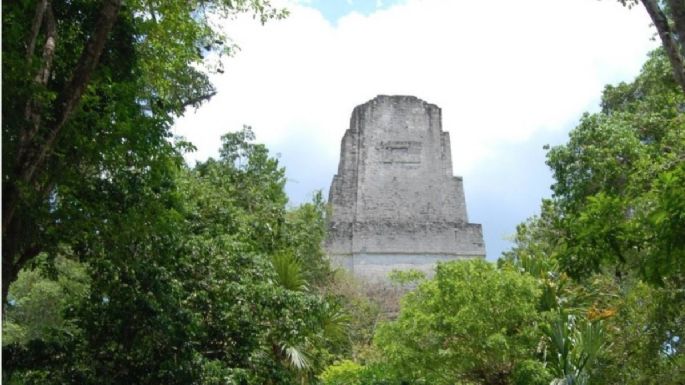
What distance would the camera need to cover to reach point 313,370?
12.5m

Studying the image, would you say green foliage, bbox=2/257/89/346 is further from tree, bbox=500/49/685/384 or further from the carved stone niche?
the carved stone niche

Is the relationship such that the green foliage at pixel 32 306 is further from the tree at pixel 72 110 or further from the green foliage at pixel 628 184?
the green foliage at pixel 628 184

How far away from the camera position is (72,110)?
5305mm

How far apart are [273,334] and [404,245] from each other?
44.4ft

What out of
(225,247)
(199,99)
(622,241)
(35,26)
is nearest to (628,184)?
(622,241)

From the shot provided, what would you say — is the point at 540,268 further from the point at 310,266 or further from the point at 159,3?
the point at 159,3

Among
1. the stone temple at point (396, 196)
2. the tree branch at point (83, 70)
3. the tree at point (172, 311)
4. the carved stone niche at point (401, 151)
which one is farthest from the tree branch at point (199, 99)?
the carved stone niche at point (401, 151)

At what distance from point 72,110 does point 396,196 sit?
64.8ft

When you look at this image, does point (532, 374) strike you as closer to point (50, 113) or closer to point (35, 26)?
point (50, 113)

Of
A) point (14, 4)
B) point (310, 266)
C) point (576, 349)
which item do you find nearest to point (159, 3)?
point (14, 4)

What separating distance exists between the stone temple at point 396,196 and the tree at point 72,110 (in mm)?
15292

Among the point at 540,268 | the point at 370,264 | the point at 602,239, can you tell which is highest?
the point at 370,264

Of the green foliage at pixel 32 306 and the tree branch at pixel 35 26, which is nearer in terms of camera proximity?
the tree branch at pixel 35 26

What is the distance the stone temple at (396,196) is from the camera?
2356cm
